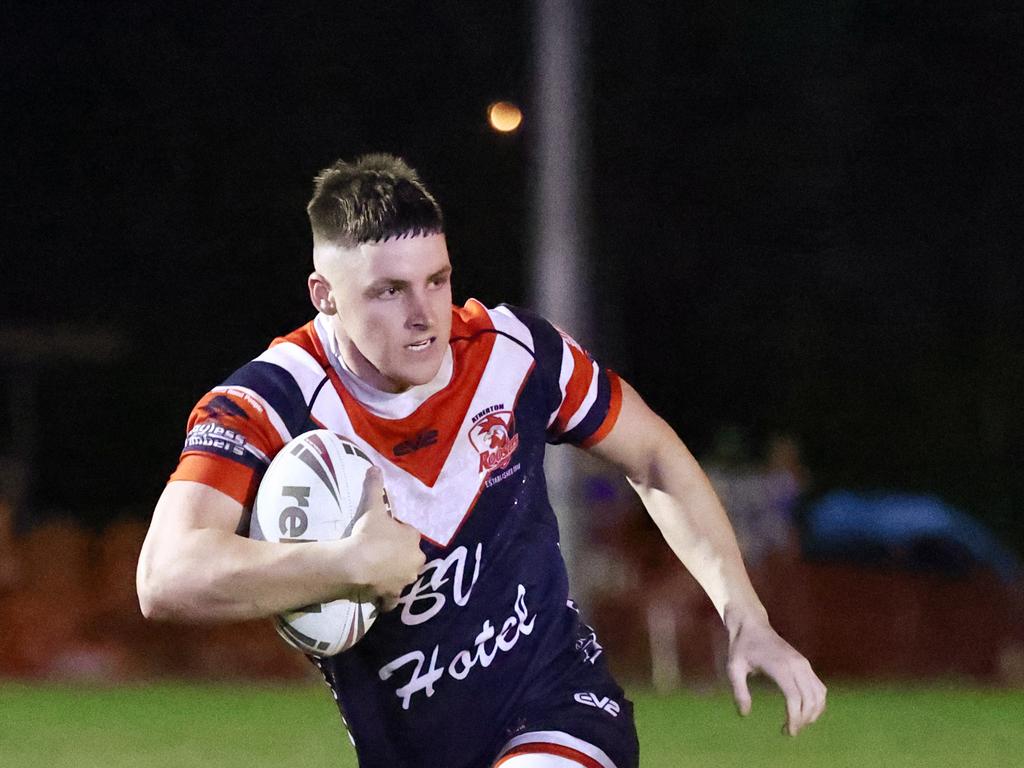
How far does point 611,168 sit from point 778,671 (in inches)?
979

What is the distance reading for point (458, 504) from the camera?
13.5ft

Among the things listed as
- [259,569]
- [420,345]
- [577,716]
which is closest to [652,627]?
[577,716]

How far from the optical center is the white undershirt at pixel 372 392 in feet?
13.3

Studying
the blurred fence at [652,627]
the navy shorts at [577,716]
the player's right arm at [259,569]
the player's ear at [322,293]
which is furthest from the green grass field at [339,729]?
the player's right arm at [259,569]

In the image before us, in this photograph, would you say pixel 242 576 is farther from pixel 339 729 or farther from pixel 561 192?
pixel 561 192

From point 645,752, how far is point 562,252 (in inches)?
151

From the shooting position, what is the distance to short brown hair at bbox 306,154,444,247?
389 centimetres

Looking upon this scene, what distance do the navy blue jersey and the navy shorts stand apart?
0.02 m

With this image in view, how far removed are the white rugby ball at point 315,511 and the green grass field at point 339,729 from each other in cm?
454

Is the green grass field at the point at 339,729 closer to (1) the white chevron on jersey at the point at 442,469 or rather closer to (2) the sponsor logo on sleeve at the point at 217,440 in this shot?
(1) the white chevron on jersey at the point at 442,469

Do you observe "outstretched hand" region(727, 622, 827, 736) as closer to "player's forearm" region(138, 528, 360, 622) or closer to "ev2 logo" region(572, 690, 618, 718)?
"ev2 logo" region(572, 690, 618, 718)

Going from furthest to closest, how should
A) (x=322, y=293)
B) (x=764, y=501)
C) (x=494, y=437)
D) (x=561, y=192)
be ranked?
(x=764, y=501)
(x=561, y=192)
(x=494, y=437)
(x=322, y=293)

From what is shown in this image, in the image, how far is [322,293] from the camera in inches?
159

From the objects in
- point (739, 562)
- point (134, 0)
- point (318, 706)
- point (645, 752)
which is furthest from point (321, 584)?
point (134, 0)
